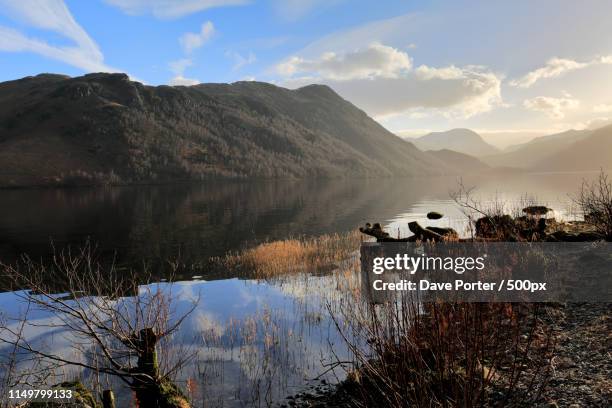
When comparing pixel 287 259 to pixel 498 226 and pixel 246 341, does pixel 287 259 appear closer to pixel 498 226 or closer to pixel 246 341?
pixel 498 226

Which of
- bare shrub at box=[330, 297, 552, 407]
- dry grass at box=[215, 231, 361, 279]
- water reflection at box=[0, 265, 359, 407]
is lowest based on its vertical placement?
water reflection at box=[0, 265, 359, 407]

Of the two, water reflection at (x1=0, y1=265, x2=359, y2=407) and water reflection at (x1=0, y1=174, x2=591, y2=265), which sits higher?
water reflection at (x1=0, y1=174, x2=591, y2=265)

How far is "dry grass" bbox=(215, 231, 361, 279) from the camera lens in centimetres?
2472

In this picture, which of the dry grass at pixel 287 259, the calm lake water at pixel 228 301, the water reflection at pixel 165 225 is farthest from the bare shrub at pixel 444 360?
the water reflection at pixel 165 225

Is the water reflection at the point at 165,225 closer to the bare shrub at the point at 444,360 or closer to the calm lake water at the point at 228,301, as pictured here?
the calm lake water at the point at 228,301

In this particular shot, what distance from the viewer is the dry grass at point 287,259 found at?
973 inches

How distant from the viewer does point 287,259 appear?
2677 centimetres

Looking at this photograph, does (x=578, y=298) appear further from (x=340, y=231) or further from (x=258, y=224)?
(x=258, y=224)

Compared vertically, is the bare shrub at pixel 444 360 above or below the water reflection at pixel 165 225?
above

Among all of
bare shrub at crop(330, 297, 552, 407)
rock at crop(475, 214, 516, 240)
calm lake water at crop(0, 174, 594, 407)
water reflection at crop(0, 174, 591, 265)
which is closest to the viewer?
bare shrub at crop(330, 297, 552, 407)

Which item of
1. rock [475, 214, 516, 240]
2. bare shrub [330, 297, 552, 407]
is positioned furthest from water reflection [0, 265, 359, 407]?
rock [475, 214, 516, 240]

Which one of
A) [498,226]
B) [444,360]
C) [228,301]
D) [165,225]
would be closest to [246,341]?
[228,301]

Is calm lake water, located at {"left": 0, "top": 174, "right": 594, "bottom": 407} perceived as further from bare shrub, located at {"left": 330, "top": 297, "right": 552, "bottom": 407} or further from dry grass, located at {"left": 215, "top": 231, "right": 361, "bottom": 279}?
bare shrub, located at {"left": 330, "top": 297, "right": 552, "bottom": 407}

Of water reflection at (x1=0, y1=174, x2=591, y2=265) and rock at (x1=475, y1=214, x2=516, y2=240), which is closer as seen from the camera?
rock at (x1=475, y1=214, x2=516, y2=240)
